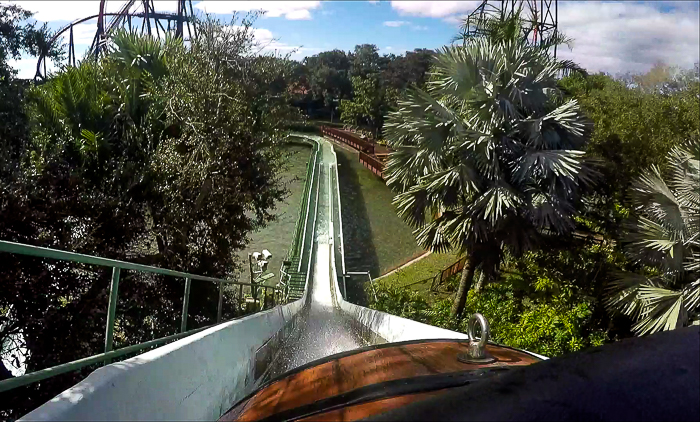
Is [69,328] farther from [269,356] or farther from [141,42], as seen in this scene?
[141,42]

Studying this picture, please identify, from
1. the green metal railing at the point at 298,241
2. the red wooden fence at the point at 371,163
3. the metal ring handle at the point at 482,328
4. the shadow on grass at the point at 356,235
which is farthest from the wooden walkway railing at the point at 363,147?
the metal ring handle at the point at 482,328

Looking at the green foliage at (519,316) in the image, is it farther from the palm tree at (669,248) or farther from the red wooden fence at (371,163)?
the red wooden fence at (371,163)

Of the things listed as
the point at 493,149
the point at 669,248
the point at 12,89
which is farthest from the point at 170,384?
the point at 493,149

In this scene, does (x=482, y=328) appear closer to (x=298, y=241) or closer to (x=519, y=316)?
(x=519, y=316)

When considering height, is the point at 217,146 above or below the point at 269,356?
above

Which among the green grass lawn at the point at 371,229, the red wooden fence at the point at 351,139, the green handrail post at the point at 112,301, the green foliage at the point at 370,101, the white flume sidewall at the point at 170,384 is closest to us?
the white flume sidewall at the point at 170,384

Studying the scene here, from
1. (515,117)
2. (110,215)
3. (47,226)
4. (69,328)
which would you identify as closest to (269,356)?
(69,328)
